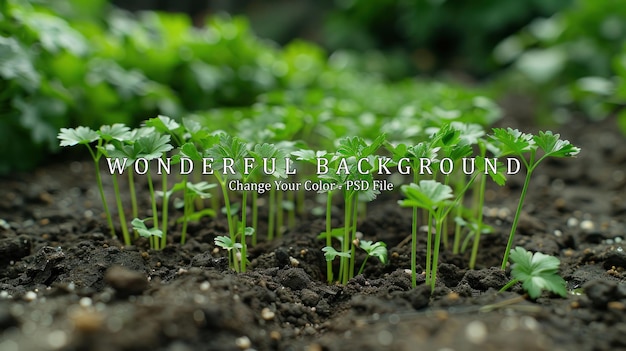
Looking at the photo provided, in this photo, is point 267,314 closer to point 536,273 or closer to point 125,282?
point 125,282

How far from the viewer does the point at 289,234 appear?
1.84 m

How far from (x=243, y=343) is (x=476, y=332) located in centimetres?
47

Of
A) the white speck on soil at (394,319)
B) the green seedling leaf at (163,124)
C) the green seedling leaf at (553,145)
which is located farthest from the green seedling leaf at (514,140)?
the green seedling leaf at (163,124)

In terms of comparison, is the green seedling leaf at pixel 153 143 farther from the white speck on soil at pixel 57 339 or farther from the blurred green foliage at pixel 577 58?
the blurred green foliage at pixel 577 58

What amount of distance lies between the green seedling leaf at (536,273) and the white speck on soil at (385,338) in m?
0.36

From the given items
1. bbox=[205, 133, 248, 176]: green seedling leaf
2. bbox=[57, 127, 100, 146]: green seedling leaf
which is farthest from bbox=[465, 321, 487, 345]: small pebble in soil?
bbox=[57, 127, 100, 146]: green seedling leaf

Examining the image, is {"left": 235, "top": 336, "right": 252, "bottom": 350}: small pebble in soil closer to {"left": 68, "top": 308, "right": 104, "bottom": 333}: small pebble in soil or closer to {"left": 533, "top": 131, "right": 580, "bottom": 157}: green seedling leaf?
{"left": 68, "top": 308, "right": 104, "bottom": 333}: small pebble in soil

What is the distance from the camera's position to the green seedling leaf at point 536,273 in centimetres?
123

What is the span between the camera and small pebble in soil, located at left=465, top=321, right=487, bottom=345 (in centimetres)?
102

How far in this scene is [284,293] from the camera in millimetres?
1393

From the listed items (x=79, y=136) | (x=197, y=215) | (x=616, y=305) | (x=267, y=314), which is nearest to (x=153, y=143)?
(x=79, y=136)

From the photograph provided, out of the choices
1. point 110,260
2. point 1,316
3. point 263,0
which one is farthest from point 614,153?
point 263,0

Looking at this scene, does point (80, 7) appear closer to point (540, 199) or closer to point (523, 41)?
point (540, 199)

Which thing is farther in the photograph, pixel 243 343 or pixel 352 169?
pixel 352 169
